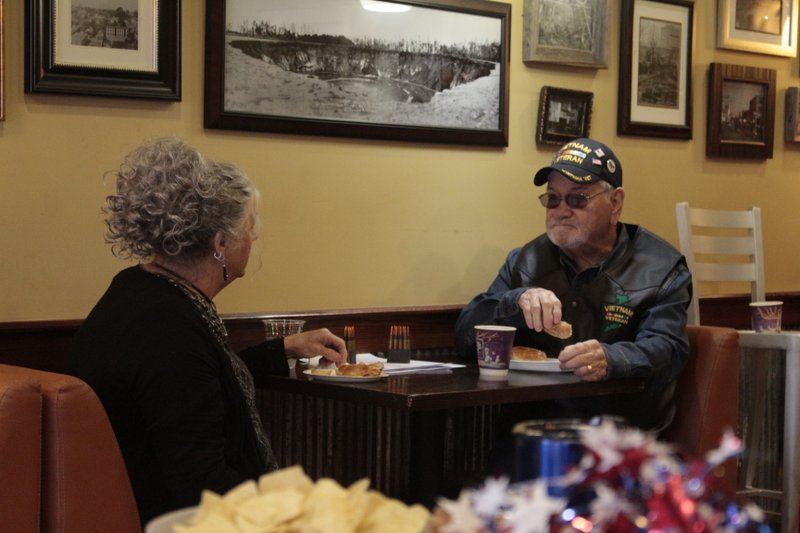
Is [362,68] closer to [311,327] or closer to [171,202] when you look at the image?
[311,327]

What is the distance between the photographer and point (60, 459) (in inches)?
78.6

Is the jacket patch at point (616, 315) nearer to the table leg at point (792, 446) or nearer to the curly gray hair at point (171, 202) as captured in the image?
the table leg at point (792, 446)

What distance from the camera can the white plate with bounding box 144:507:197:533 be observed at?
916mm

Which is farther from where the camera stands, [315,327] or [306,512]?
[315,327]

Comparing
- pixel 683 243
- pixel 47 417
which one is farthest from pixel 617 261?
pixel 47 417

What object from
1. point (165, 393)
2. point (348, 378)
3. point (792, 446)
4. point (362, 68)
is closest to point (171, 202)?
point (165, 393)

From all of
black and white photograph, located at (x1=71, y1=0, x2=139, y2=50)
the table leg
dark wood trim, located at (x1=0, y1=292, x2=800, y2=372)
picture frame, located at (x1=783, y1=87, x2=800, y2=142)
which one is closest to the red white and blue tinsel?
dark wood trim, located at (x1=0, y1=292, x2=800, y2=372)

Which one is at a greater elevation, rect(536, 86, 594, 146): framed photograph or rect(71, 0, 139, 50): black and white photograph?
rect(71, 0, 139, 50): black and white photograph

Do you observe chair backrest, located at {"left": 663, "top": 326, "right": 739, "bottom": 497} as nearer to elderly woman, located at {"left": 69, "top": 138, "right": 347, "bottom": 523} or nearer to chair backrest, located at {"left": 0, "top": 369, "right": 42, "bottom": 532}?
elderly woman, located at {"left": 69, "top": 138, "right": 347, "bottom": 523}

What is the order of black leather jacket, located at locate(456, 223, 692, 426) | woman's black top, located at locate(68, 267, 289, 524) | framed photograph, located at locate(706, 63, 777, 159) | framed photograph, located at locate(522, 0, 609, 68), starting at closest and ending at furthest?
1. woman's black top, located at locate(68, 267, 289, 524)
2. black leather jacket, located at locate(456, 223, 692, 426)
3. framed photograph, located at locate(522, 0, 609, 68)
4. framed photograph, located at locate(706, 63, 777, 159)

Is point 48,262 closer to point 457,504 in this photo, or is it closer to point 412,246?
point 412,246

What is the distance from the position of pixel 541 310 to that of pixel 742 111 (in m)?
2.12

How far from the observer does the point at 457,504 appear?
2.21ft

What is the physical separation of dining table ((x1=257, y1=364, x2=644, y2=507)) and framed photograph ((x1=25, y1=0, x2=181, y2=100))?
37.5 inches
